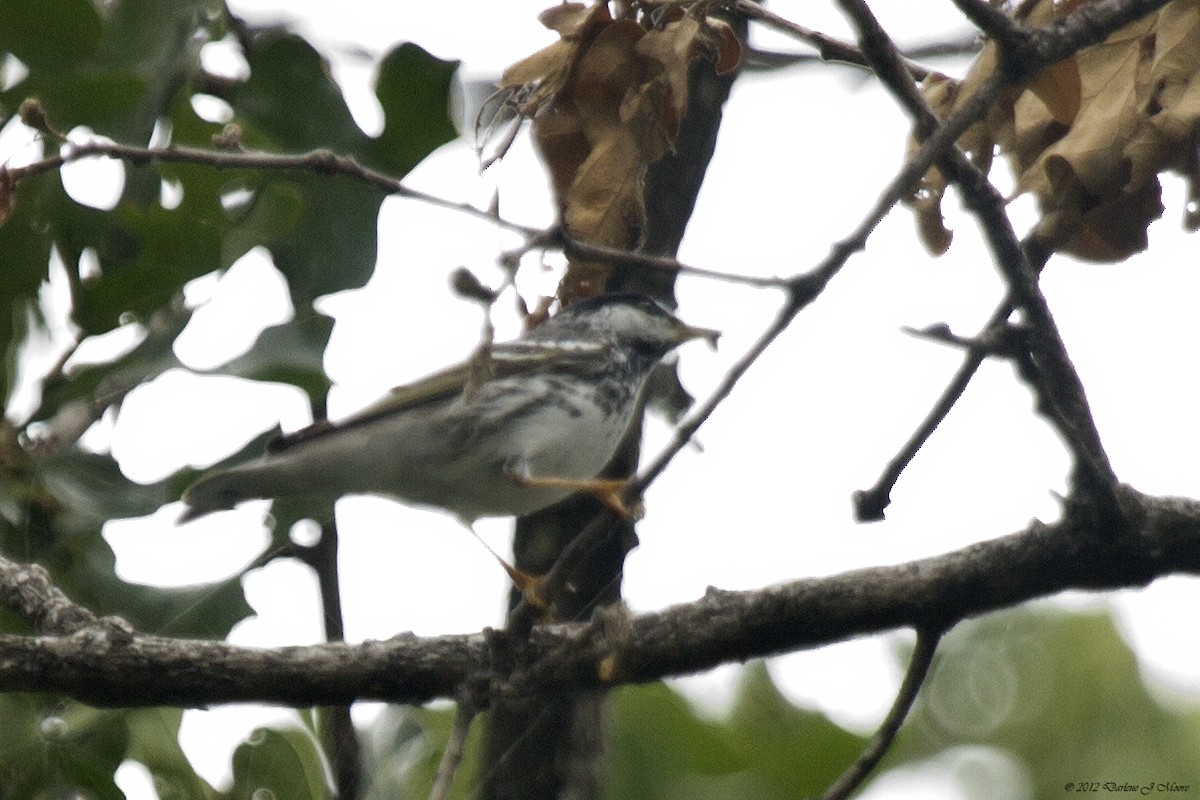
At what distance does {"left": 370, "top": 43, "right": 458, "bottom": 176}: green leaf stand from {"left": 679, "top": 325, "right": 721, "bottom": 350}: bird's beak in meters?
1.47

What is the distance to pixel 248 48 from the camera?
3.79m

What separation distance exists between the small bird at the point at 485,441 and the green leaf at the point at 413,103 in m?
0.63

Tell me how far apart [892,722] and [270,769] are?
134cm

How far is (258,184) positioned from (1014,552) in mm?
2016

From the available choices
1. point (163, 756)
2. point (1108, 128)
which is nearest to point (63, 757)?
point (163, 756)

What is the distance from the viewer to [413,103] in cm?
308

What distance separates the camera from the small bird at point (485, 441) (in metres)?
3.52

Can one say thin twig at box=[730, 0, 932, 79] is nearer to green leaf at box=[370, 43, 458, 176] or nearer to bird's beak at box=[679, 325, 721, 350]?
green leaf at box=[370, 43, 458, 176]

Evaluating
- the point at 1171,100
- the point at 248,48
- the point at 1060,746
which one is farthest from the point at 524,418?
the point at 1060,746

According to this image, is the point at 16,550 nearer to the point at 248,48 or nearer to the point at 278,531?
the point at 278,531

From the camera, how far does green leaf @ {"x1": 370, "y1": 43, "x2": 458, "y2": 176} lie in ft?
10.0

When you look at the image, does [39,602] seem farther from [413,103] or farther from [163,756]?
[413,103]

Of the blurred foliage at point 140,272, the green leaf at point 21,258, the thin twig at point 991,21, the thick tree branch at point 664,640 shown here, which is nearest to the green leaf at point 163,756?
the blurred foliage at point 140,272

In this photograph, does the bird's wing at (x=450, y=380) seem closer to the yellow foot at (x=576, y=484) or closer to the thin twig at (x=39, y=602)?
the yellow foot at (x=576, y=484)
